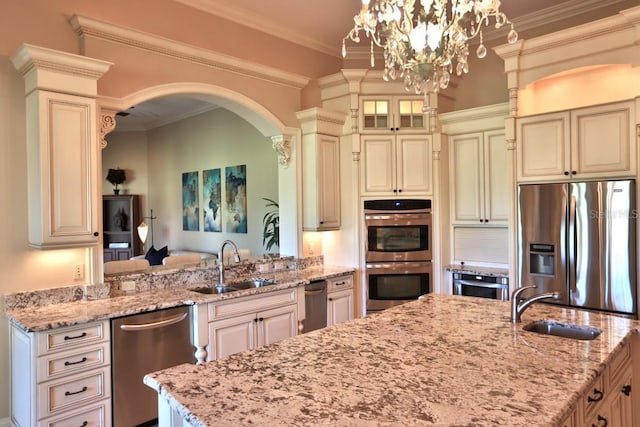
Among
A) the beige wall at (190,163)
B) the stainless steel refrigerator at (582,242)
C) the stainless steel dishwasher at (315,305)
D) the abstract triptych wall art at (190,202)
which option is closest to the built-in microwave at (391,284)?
the stainless steel dishwasher at (315,305)

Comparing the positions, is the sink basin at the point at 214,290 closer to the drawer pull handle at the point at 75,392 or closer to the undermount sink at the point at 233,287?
the undermount sink at the point at 233,287

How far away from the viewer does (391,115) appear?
4.43 m

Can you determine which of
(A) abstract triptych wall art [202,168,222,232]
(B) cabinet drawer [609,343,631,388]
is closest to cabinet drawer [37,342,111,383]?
(B) cabinet drawer [609,343,631,388]

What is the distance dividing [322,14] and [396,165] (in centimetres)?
167

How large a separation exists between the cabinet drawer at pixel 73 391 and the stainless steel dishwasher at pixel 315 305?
68.0 inches

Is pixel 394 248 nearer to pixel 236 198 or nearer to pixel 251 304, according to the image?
pixel 251 304

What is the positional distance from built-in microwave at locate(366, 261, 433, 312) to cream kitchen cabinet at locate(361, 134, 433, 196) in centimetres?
78

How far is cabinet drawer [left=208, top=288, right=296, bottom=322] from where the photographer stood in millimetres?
3113

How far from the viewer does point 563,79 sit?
3.87 m

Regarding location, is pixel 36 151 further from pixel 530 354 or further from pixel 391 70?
pixel 530 354

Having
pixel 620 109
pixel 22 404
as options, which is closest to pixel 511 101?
pixel 620 109

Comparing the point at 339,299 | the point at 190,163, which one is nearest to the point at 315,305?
the point at 339,299

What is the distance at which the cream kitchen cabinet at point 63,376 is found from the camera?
7.82 feet

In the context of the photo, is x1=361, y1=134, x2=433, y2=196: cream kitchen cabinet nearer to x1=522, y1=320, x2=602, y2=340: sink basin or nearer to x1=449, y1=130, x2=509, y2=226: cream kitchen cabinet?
x1=449, y1=130, x2=509, y2=226: cream kitchen cabinet
